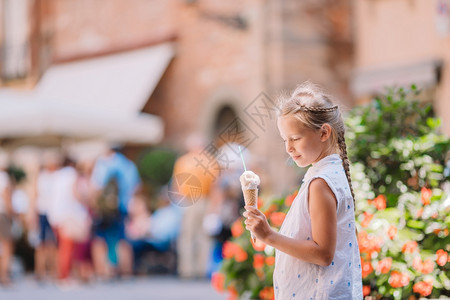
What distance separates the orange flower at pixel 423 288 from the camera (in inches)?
162

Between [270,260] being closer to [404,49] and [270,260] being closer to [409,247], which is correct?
[409,247]

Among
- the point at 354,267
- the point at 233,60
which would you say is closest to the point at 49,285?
the point at 233,60

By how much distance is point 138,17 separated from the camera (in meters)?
19.7

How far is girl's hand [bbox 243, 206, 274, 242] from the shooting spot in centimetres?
268

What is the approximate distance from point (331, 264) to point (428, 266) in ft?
5.47

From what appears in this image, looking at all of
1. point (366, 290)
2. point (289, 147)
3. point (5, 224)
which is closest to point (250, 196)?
point (289, 147)

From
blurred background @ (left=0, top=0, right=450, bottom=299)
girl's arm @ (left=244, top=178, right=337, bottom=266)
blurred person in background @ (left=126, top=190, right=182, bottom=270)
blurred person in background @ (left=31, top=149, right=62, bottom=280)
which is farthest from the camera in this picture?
blurred person in background @ (left=126, top=190, right=182, bottom=270)

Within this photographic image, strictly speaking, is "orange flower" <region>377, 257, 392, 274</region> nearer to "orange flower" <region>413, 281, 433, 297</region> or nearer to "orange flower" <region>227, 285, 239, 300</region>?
"orange flower" <region>413, 281, 433, 297</region>

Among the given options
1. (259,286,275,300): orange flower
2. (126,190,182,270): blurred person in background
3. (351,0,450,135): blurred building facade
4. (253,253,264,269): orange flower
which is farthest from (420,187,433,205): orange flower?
(126,190,182,270): blurred person in background

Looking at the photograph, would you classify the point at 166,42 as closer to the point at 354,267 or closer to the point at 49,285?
the point at 49,285

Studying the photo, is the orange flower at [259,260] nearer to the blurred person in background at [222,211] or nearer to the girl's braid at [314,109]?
the girl's braid at [314,109]

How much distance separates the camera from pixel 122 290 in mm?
10414

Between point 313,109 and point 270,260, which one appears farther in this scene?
point 270,260

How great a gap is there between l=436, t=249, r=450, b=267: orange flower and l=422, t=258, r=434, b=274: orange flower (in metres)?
0.04
